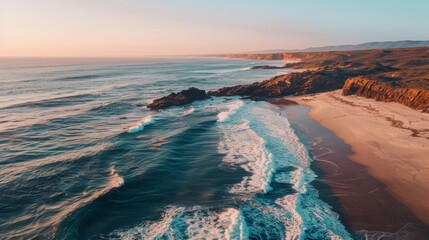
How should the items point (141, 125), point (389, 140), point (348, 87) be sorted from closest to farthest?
point (389, 140), point (141, 125), point (348, 87)

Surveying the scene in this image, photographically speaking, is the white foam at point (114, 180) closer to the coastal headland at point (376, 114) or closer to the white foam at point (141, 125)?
the white foam at point (141, 125)

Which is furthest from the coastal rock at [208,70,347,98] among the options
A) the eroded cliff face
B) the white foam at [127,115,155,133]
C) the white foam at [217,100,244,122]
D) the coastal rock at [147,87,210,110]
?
the white foam at [127,115,155,133]

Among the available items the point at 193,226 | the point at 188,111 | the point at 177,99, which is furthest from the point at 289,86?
the point at 193,226

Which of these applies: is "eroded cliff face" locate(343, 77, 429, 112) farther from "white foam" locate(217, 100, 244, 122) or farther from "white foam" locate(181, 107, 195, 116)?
"white foam" locate(181, 107, 195, 116)

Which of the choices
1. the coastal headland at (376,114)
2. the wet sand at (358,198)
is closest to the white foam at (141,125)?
the coastal headland at (376,114)

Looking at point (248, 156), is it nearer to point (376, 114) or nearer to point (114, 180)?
point (114, 180)

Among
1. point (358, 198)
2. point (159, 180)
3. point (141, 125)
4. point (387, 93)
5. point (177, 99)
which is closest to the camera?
point (358, 198)
